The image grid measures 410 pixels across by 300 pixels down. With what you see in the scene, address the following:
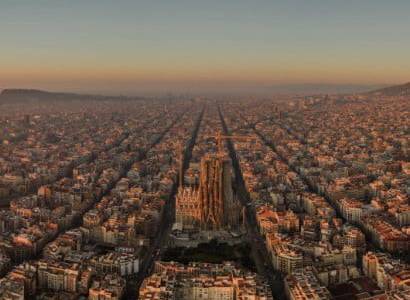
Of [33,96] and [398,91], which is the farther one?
[33,96]

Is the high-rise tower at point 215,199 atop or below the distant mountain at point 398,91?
below

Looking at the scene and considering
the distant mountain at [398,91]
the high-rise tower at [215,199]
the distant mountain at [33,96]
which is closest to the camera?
the high-rise tower at [215,199]

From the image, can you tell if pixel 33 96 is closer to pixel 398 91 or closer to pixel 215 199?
pixel 398 91

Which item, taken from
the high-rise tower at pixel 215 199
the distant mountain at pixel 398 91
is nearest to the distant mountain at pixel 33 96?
the distant mountain at pixel 398 91

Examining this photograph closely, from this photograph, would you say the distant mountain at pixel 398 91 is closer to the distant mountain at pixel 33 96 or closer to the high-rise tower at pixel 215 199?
the distant mountain at pixel 33 96

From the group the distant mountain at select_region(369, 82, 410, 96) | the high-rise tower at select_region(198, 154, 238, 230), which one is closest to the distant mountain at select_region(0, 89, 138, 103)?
the distant mountain at select_region(369, 82, 410, 96)

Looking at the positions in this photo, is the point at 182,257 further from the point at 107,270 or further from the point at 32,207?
the point at 32,207

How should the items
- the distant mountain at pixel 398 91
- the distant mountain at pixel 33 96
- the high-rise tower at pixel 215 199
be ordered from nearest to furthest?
the high-rise tower at pixel 215 199 → the distant mountain at pixel 398 91 → the distant mountain at pixel 33 96

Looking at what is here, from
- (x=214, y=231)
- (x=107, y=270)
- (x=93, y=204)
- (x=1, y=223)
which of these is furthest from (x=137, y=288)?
(x=93, y=204)

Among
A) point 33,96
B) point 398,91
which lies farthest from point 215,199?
point 33,96

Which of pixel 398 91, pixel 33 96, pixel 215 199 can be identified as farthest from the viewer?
pixel 33 96

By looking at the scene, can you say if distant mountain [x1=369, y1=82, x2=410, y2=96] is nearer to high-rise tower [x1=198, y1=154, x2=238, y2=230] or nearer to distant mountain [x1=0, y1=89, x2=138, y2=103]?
distant mountain [x1=0, y1=89, x2=138, y2=103]
